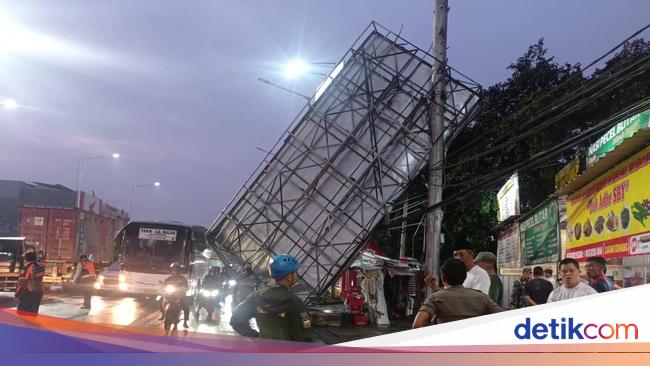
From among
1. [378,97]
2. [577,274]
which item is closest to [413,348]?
[577,274]

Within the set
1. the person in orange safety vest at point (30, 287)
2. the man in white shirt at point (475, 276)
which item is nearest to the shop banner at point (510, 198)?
the man in white shirt at point (475, 276)

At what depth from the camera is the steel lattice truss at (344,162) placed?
1388 centimetres

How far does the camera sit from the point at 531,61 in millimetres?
25016

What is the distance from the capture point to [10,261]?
67.7 feet

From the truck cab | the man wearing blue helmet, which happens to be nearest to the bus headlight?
the man wearing blue helmet

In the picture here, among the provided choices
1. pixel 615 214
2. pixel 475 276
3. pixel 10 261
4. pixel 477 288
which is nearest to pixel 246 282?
pixel 615 214

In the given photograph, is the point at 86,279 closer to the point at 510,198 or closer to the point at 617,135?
the point at 510,198

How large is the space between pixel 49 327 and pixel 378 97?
39.6 ft

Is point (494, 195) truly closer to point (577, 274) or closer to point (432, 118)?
point (432, 118)

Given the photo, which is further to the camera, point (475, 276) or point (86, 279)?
point (86, 279)

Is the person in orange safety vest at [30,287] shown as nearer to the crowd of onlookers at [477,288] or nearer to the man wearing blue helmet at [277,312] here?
the crowd of onlookers at [477,288]

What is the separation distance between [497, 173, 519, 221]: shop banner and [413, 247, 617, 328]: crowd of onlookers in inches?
279

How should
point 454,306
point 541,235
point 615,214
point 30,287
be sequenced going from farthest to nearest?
point 541,235, point 615,214, point 30,287, point 454,306

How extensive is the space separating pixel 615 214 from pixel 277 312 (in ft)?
26.0
